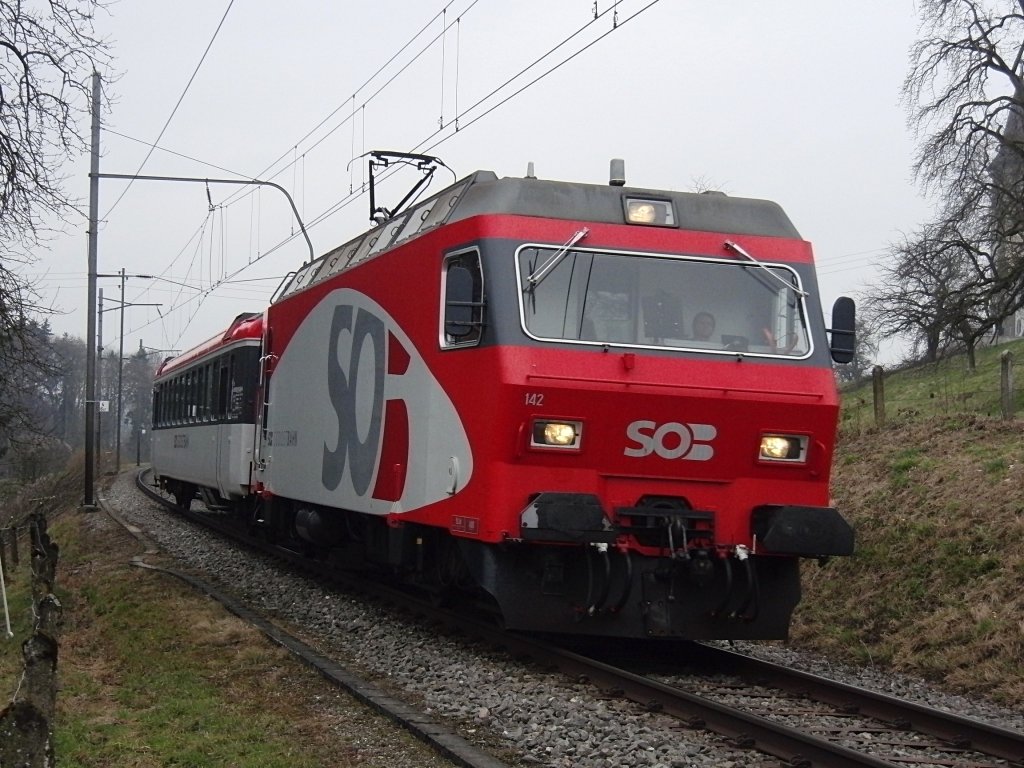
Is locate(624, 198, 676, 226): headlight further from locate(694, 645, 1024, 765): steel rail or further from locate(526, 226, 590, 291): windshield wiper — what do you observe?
locate(694, 645, 1024, 765): steel rail

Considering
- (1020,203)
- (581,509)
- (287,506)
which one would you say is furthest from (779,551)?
(1020,203)

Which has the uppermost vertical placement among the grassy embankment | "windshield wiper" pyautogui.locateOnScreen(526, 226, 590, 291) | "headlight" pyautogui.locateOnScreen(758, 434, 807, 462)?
"windshield wiper" pyautogui.locateOnScreen(526, 226, 590, 291)

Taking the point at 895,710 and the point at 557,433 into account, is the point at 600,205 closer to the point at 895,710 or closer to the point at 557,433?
the point at 557,433

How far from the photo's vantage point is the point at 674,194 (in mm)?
9164

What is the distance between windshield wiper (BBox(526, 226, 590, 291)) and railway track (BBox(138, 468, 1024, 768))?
8.32ft

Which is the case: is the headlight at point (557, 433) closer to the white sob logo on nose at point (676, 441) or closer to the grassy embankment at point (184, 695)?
the white sob logo on nose at point (676, 441)

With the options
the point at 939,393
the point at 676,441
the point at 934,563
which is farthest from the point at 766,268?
the point at 939,393

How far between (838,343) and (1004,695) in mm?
2602

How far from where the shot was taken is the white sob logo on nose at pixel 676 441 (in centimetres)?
842

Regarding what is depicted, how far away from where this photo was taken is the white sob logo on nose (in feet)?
27.6

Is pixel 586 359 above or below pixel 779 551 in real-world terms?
above

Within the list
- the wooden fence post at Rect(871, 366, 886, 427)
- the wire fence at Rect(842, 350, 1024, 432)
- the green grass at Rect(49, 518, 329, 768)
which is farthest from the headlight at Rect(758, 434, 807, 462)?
the wooden fence post at Rect(871, 366, 886, 427)

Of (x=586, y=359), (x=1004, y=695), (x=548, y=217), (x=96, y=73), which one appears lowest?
(x=1004, y=695)

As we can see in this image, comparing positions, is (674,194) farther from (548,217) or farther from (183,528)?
(183,528)
